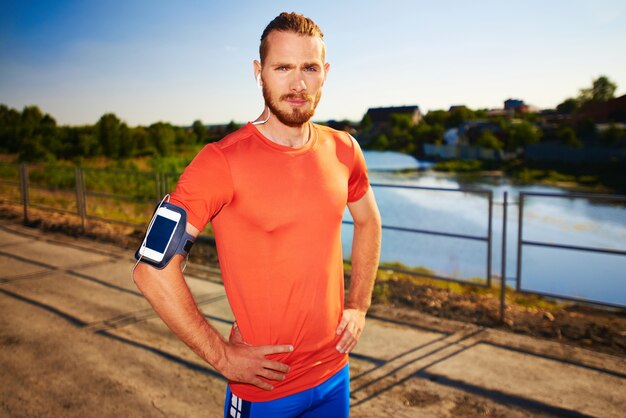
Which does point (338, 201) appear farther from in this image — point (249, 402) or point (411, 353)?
point (411, 353)

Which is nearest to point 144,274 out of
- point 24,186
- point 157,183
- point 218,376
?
point 218,376

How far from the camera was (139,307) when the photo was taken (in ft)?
15.4

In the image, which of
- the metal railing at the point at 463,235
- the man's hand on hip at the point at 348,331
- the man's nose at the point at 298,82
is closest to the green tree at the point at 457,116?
the metal railing at the point at 463,235

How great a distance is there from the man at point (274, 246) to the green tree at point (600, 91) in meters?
46.6

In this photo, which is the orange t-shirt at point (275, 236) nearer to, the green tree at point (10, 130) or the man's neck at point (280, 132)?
the man's neck at point (280, 132)

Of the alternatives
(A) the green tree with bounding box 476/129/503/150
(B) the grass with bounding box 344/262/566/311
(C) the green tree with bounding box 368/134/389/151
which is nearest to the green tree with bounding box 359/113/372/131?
(B) the grass with bounding box 344/262/566/311

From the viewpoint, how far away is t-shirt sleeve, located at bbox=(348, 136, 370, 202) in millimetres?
1662

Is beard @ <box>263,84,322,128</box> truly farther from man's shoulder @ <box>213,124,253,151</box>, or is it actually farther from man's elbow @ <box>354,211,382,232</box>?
man's elbow @ <box>354,211,382,232</box>

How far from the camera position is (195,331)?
1.27 meters

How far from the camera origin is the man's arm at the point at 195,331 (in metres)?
1.24

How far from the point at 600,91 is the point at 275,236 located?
163 ft

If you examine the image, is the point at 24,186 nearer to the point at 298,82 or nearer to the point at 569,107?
the point at 298,82

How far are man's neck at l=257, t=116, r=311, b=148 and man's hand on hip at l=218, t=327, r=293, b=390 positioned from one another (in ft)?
2.15

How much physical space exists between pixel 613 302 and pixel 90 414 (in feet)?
13.8
